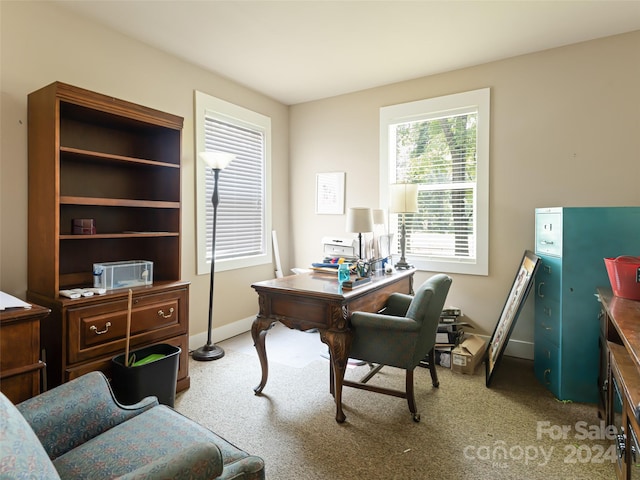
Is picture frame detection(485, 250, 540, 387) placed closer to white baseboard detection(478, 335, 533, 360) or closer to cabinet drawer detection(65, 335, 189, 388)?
white baseboard detection(478, 335, 533, 360)

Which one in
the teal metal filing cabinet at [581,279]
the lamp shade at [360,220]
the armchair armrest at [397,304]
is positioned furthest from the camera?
the lamp shade at [360,220]

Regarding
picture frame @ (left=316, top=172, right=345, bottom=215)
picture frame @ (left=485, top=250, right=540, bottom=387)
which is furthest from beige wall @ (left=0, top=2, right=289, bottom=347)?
picture frame @ (left=485, top=250, right=540, bottom=387)

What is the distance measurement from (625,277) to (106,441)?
2600mm

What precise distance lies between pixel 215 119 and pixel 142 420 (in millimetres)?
2959

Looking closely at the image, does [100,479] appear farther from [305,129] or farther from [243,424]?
[305,129]

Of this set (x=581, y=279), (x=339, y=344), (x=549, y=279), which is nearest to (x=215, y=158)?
(x=339, y=344)

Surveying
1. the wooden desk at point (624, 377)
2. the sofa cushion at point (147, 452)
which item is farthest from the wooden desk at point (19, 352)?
the wooden desk at point (624, 377)

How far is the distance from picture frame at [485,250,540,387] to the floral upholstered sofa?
2120mm

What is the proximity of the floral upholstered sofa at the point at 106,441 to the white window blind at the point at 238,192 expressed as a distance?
7.44 ft

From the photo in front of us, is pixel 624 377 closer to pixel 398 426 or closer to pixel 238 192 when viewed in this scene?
pixel 398 426

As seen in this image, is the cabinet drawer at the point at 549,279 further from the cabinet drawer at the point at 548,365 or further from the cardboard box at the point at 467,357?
the cardboard box at the point at 467,357

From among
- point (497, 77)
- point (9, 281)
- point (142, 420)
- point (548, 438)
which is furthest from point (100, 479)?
point (497, 77)

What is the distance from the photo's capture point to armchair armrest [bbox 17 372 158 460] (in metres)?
1.32

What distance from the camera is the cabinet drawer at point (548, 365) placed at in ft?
8.33
